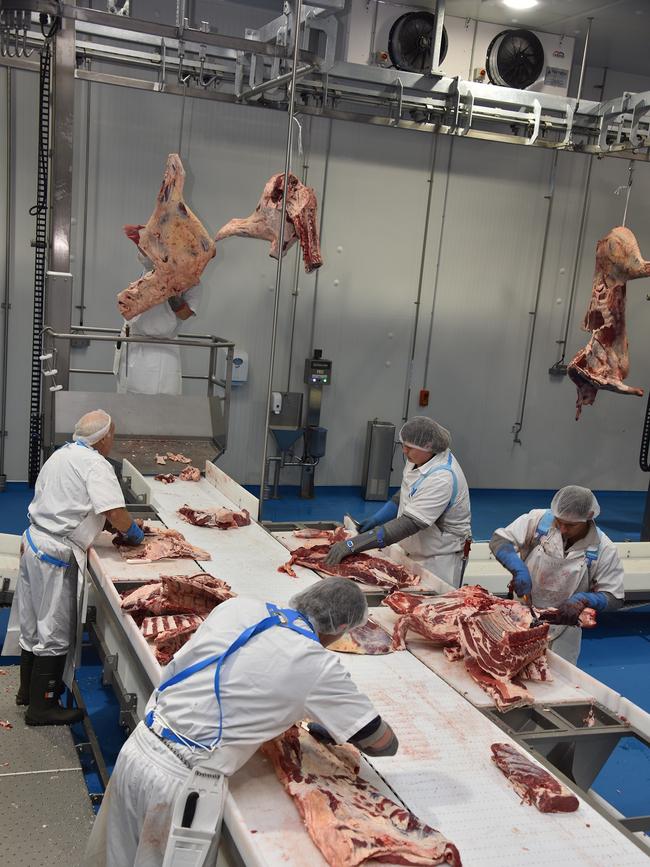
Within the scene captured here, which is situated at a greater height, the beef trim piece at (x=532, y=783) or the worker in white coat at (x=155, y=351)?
the worker in white coat at (x=155, y=351)

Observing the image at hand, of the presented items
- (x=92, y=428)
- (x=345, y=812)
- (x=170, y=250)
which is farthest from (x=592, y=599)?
(x=170, y=250)

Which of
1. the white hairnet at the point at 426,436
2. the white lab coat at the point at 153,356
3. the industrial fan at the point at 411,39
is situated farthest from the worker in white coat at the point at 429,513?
the industrial fan at the point at 411,39

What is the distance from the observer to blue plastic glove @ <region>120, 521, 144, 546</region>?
15.2 feet

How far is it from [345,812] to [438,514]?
2.61 meters

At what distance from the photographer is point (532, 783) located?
2711 mm

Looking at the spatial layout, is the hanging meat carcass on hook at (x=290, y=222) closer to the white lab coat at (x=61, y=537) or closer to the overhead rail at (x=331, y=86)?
the overhead rail at (x=331, y=86)

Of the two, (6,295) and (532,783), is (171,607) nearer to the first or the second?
(532,783)

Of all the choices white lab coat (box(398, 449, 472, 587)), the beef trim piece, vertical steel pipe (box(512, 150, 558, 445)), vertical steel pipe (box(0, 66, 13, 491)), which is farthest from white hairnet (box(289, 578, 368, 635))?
vertical steel pipe (box(512, 150, 558, 445))

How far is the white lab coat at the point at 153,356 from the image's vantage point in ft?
23.7

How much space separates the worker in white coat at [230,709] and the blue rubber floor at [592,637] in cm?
192

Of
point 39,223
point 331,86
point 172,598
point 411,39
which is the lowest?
point 172,598

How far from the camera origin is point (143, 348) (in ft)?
24.0

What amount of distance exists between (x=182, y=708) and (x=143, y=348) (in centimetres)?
503

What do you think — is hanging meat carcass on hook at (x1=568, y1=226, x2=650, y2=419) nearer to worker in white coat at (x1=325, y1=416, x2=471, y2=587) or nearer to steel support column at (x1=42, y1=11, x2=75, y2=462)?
worker in white coat at (x1=325, y1=416, x2=471, y2=587)
